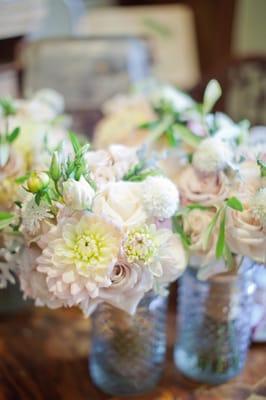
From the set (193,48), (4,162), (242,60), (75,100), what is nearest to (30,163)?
(4,162)

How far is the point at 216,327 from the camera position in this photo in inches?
34.6

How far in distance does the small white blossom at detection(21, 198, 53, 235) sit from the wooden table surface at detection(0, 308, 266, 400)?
298mm

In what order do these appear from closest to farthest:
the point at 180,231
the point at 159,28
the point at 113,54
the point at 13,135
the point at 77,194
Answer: the point at 77,194 → the point at 180,231 → the point at 13,135 → the point at 113,54 → the point at 159,28

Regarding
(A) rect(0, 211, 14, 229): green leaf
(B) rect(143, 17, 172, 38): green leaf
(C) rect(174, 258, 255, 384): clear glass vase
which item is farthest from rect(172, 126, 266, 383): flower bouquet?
(B) rect(143, 17, 172, 38): green leaf

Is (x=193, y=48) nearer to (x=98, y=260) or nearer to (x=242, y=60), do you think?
(x=242, y=60)

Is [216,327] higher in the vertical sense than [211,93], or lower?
lower

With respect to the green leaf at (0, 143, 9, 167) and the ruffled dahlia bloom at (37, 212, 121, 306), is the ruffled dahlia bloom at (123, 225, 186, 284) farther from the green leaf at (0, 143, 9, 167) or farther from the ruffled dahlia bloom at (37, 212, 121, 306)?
the green leaf at (0, 143, 9, 167)

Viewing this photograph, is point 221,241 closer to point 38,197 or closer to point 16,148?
point 38,197

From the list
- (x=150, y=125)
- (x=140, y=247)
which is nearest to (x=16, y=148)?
(x=150, y=125)

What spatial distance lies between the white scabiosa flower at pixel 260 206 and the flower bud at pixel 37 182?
0.24 m

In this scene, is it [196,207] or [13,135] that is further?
[13,135]

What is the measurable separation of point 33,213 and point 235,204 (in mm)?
236

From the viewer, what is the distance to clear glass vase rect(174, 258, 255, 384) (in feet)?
2.85

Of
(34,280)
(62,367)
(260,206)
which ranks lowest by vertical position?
(62,367)
